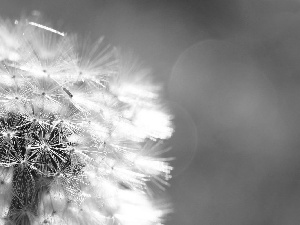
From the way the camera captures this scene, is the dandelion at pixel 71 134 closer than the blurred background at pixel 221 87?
Yes

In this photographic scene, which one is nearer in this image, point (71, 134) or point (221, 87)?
point (71, 134)

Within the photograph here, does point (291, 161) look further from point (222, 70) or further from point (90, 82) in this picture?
point (90, 82)

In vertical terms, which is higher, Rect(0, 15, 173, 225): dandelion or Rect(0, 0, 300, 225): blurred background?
Rect(0, 0, 300, 225): blurred background

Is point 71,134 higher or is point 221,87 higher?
point 221,87

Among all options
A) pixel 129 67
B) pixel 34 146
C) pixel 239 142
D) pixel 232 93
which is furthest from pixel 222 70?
pixel 34 146
